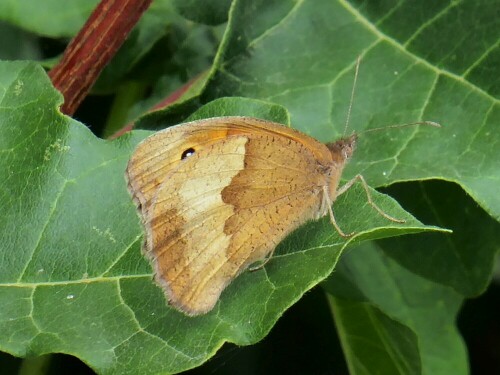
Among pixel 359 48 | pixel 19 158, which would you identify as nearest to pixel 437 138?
pixel 359 48

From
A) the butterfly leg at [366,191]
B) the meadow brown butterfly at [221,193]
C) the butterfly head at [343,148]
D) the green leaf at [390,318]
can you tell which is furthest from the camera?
the green leaf at [390,318]

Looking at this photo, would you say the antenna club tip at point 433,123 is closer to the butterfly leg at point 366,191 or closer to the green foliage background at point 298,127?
the green foliage background at point 298,127

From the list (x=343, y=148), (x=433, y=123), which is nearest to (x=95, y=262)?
(x=343, y=148)

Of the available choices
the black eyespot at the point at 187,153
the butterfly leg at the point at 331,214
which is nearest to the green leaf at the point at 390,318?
the butterfly leg at the point at 331,214

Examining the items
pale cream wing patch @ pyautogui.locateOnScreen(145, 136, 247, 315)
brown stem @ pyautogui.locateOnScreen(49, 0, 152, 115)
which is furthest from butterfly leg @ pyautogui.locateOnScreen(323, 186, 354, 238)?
brown stem @ pyautogui.locateOnScreen(49, 0, 152, 115)

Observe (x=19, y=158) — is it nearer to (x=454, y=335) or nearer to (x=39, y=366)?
(x=39, y=366)

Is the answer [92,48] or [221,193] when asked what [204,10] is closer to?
[92,48]

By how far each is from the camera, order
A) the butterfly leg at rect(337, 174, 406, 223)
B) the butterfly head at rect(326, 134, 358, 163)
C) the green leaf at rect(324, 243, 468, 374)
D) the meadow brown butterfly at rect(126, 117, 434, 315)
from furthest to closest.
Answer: the green leaf at rect(324, 243, 468, 374) < the butterfly head at rect(326, 134, 358, 163) < the meadow brown butterfly at rect(126, 117, 434, 315) < the butterfly leg at rect(337, 174, 406, 223)

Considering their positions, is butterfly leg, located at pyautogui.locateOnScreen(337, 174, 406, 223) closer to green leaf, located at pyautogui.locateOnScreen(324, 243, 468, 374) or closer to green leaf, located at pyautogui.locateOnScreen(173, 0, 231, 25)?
green leaf, located at pyautogui.locateOnScreen(324, 243, 468, 374)
